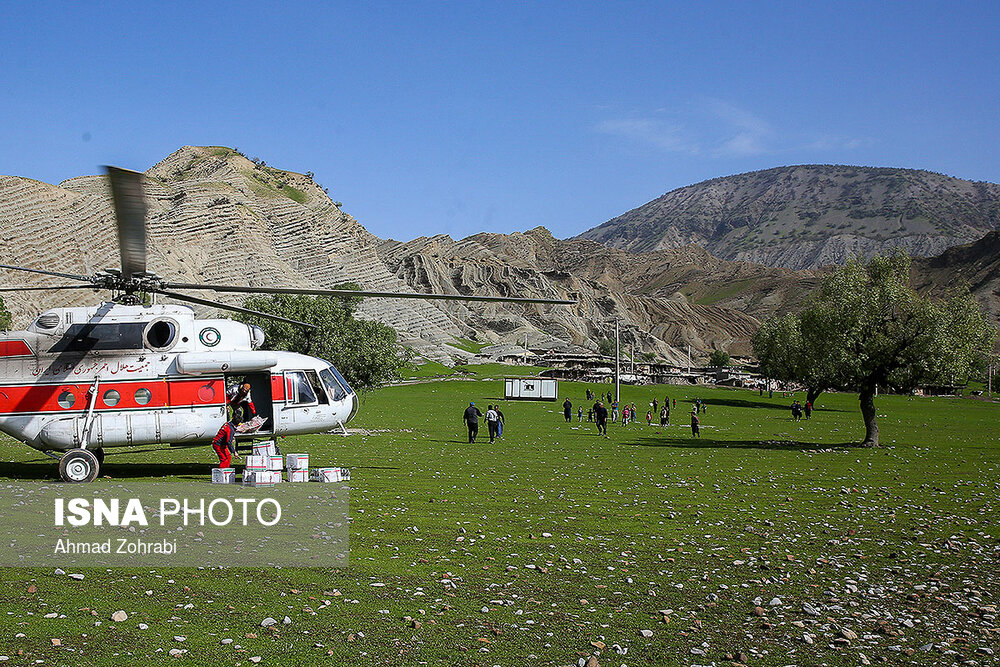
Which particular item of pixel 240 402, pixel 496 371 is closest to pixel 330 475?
pixel 240 402

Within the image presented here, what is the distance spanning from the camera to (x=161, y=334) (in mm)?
20984

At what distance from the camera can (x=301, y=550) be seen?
42.1 feet

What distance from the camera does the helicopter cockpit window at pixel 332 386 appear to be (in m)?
23.6

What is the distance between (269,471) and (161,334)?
16.9 feet

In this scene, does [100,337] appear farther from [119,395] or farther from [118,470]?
[118,470]

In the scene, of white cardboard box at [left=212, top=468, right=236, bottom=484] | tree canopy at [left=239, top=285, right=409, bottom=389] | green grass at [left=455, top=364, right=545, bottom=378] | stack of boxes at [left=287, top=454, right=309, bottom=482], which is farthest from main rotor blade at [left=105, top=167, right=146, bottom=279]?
green grass at [left=455, top=364, right=545, bottom=378]

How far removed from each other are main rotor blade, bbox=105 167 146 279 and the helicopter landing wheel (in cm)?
598

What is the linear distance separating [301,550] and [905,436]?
157ft

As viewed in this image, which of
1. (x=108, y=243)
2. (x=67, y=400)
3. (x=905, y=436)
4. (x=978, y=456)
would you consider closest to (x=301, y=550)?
(x=67, y=400)

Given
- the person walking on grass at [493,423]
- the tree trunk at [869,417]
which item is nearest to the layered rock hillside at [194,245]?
the person walking on grass at [493,423]

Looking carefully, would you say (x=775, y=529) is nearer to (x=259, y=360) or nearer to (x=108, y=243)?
(x=259, y=360)

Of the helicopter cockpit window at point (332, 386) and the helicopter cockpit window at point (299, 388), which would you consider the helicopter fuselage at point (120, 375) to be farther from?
the helicopter cockpit window at point (332, 386)

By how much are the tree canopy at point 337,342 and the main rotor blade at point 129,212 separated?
3181 cm

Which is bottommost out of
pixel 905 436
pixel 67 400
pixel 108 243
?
pixel 905 436
